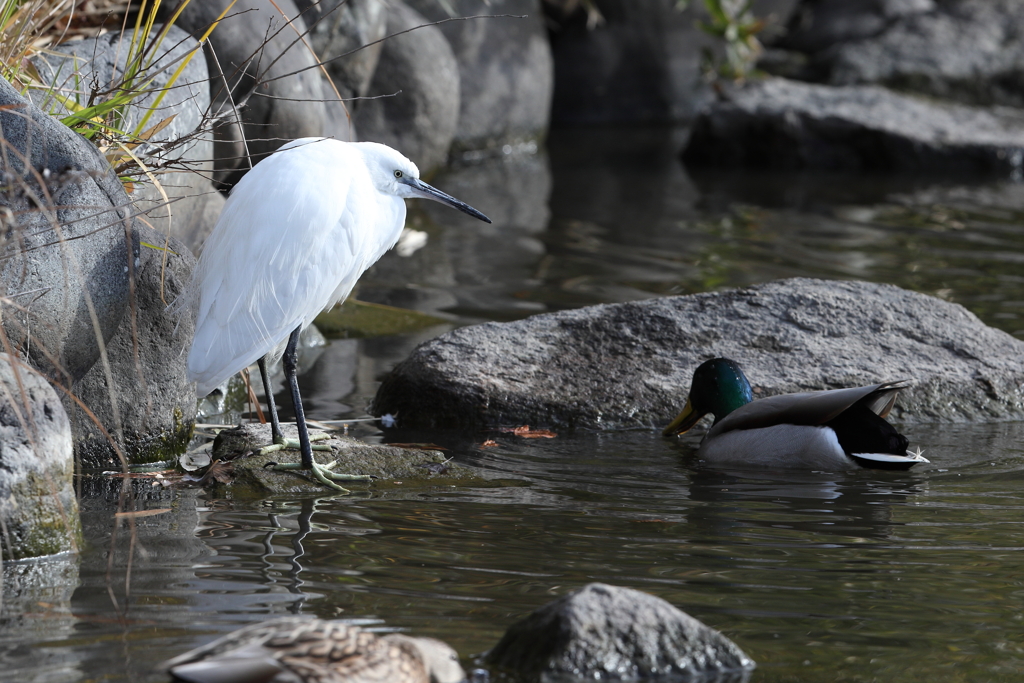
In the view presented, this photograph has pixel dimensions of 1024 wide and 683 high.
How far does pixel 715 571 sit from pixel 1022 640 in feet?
2.86

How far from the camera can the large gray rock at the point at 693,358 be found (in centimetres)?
548

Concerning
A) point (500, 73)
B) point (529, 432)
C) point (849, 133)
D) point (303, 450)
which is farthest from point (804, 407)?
point (500, 73)

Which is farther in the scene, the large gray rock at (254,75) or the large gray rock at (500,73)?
the large gray rock at (500,73)

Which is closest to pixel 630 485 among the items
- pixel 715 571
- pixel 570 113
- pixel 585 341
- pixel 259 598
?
pixel 715 571

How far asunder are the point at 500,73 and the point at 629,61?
3526 mm

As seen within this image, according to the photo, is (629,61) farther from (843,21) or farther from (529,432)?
(529,432)

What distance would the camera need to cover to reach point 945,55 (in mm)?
16453

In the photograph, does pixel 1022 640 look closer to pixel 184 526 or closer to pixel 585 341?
pixel 184 526

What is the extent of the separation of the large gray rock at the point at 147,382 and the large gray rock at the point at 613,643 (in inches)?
86.7

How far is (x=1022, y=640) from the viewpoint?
317 centimetres

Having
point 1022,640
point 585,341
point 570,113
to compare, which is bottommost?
point 1022,640

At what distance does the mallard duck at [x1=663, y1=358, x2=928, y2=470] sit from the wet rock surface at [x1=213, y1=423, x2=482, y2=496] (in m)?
1.20

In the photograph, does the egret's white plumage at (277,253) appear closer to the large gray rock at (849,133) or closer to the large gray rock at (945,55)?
the large gray rock at (849,133)

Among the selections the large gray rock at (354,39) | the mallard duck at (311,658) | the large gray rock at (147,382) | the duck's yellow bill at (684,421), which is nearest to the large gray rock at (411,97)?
the large gray rock at (354,39)
